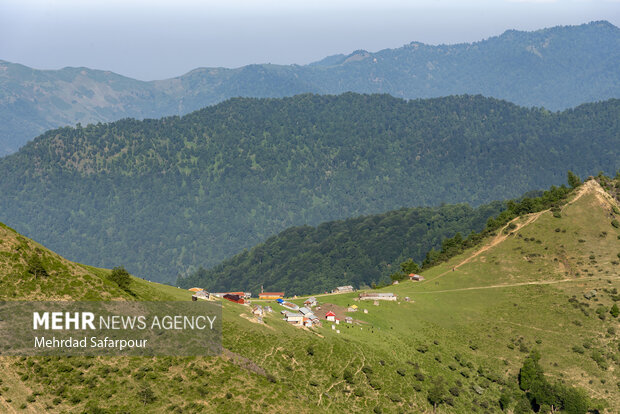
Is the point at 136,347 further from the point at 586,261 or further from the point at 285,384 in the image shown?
the point at 586,261

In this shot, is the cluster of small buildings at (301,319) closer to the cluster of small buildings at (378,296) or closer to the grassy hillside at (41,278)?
the cluster of small buildings at (378,296)

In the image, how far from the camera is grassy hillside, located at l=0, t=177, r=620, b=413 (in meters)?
95.0

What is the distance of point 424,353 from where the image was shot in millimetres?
142500

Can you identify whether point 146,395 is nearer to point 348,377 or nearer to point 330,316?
point 348,377

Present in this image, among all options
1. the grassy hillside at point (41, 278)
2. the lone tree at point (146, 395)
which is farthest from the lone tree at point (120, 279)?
the lone tree at point (146, 395)

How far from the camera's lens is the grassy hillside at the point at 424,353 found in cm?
9500

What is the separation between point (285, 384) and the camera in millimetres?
106625

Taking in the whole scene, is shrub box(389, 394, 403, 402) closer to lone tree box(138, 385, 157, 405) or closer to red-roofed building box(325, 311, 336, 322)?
red-roofed building box(325, 311, 336, 322)

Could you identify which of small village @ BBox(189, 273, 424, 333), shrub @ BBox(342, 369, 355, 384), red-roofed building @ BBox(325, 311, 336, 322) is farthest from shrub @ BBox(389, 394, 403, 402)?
red-roofed building @ BBox(325, 311, 336, 322)

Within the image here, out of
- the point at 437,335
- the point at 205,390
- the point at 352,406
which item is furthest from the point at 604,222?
the point at 205,390

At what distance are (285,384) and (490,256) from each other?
104 m

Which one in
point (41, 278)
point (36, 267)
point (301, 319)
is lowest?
point (301, 319)

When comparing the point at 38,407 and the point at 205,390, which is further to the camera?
the point at 205,390

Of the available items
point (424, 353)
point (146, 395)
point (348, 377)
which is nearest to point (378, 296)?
point (424, 353)
